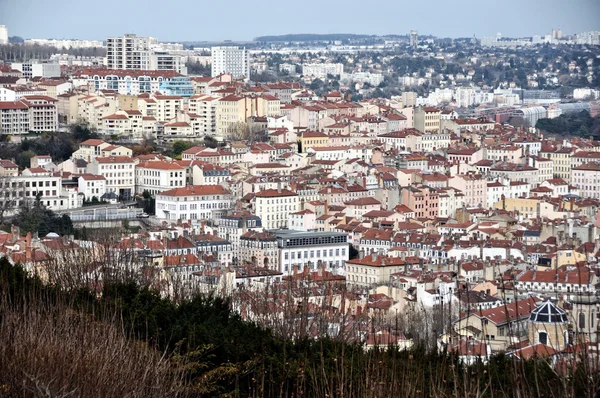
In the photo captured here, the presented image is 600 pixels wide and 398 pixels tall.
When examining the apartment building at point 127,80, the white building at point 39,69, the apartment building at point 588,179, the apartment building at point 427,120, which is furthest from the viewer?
the white building at point 39,69

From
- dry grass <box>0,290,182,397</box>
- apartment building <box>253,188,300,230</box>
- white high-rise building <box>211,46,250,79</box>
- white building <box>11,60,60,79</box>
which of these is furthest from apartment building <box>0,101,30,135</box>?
dry grass <box>0,290,182,397</box>

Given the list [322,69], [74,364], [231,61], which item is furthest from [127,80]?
[322,69]

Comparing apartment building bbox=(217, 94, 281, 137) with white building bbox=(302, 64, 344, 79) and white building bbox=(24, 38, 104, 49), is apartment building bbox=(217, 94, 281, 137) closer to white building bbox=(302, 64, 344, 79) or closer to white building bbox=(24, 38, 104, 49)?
white building bbox=(302, 64, 344, 79)

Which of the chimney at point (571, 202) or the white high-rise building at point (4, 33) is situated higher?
the white high-rise building at point (4, 33)

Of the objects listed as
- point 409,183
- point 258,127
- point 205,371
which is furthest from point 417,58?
point 205,371

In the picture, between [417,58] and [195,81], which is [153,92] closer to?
[195,81]

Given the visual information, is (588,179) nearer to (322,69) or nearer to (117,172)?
(117,172)

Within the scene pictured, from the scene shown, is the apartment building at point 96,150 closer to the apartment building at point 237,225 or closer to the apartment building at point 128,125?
the apartment building at point 128,125

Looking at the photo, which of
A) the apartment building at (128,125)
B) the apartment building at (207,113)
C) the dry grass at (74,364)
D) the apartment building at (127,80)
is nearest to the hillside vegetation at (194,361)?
the dry grass at (74,364)
